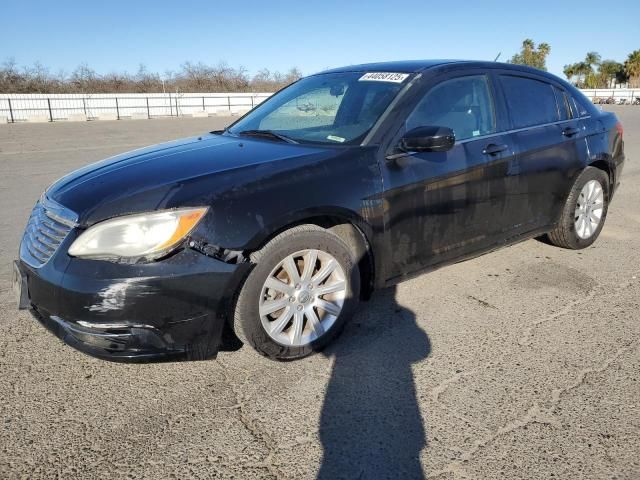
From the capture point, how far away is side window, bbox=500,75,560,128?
4.14 m

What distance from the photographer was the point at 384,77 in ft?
12.3

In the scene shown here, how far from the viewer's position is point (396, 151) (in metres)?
3.29

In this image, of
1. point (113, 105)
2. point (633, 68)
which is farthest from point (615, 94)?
point (113, 105)

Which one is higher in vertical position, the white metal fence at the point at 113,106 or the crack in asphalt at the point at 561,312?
the white metal fence at the point at 113,106

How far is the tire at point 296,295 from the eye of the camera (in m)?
2.78

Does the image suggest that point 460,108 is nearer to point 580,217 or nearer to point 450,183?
point 450,183

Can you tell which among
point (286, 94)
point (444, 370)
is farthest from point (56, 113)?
point (444, 370)

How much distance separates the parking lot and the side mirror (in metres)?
1.15

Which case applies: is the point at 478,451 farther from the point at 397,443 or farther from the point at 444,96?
the point at 444,96

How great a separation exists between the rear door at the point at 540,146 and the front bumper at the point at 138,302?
2.48m

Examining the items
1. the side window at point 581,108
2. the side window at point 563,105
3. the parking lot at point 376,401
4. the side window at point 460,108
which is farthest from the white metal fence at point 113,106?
the parking lot at point 376,401

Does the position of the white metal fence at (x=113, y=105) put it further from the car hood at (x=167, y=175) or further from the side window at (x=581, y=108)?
the side window at (x=581, y=108)

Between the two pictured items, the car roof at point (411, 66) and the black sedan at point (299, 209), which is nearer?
the black sedan at point (299, 209)

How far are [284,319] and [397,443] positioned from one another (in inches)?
36.7
